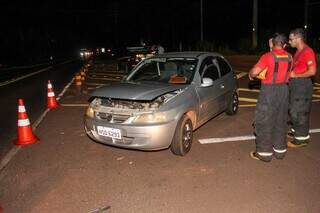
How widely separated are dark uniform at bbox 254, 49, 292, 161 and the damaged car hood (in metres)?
1.42

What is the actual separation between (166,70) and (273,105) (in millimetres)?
2425

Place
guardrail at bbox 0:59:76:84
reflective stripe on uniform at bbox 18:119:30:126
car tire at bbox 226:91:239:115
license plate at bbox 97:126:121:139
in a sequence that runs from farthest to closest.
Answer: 1. guardrail at bbox 0:59:76:84
2. car tire at bbox 226:91:239:115
3. reflective stripe on uniform at bbox 18:119:30:126
4. license plate at bbox 97:126:121:139

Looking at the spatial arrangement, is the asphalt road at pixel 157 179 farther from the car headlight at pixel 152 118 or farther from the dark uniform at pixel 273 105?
the car headlight at pixel 152 118

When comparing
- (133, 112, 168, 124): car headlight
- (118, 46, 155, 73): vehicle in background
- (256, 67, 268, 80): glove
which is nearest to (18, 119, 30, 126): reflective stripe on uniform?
(133, 112, 168, 124): car headlight

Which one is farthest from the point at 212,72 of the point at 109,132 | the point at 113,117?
the point at 109,132

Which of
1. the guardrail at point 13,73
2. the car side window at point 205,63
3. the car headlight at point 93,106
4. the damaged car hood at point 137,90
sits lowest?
the guardrail at point 13,73

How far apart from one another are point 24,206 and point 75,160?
4.97 ft

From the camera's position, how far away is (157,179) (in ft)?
16.1

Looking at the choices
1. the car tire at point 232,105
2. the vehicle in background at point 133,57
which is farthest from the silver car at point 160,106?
A: the vehicle in background at point 133,57

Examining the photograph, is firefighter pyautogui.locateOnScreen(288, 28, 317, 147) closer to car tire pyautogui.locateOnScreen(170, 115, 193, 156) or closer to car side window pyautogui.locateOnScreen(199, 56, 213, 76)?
car side window pyautogui.locateOnScreen(199, 56, 213, 76)

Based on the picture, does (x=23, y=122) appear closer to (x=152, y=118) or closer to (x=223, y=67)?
(x=152, y=118)

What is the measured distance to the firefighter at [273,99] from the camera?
506 cm

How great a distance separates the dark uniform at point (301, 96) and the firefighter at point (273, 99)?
70 cm

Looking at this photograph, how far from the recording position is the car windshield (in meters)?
6.35
